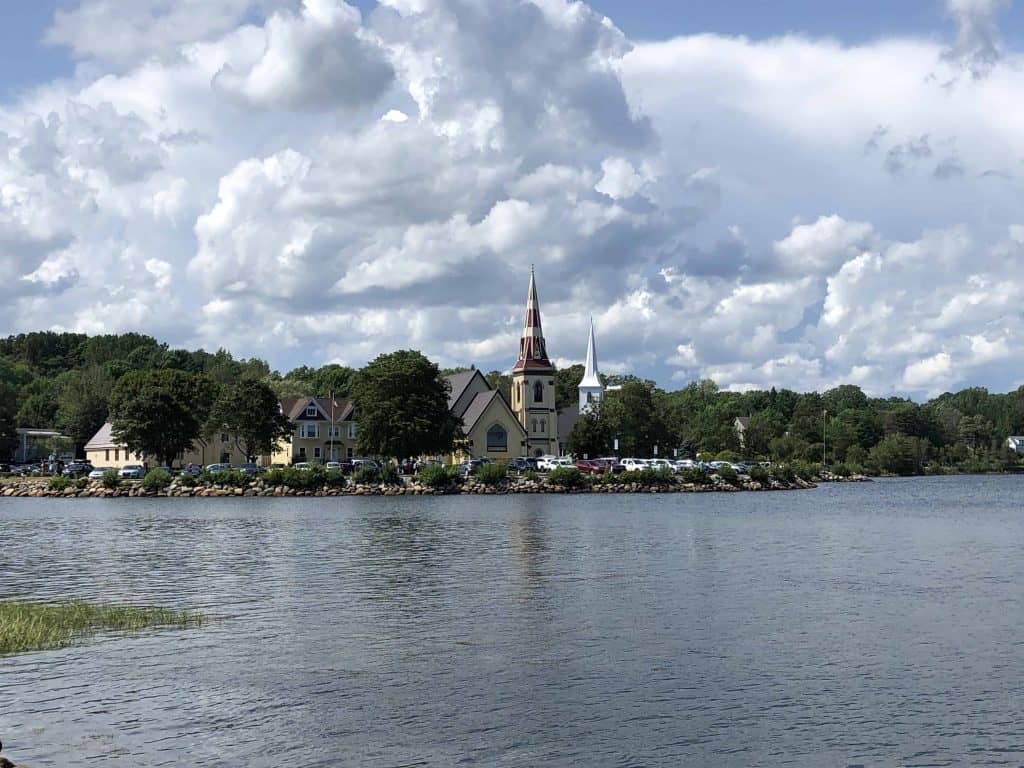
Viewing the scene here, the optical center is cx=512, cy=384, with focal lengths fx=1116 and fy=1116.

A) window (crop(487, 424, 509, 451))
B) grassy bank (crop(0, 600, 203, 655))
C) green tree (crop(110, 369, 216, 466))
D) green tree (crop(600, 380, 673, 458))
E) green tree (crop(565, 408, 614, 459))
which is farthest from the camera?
green tree (crop(600, 380, 673, 458))

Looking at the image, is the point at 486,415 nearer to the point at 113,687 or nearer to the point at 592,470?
the point at 592,470

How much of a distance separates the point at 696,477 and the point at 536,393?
37639 millimetres

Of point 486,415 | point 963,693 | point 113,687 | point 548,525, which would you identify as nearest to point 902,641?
point 963,693

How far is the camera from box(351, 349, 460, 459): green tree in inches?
4070

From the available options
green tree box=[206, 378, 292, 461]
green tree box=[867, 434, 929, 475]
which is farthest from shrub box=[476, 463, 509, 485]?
green tree box=[867, 434, 929, 475]

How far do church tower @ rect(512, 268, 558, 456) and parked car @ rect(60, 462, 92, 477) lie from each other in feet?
167

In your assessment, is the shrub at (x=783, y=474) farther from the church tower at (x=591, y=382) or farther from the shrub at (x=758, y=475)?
the church tower at (x=591, y=382)

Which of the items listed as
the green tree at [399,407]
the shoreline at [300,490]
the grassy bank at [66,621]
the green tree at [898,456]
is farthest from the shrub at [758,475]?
the grassy bank at [66,621]

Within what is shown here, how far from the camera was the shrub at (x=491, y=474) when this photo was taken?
97.0 metres

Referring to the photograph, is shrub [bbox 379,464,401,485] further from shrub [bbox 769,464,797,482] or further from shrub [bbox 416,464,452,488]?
shrub [bbox 769,464,797,482]

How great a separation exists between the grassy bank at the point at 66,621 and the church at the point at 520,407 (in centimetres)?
10330

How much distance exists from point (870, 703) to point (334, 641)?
35.4 feet

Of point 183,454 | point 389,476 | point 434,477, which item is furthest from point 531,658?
point 183,454

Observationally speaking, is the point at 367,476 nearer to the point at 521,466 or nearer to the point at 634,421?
the point at 521,466
